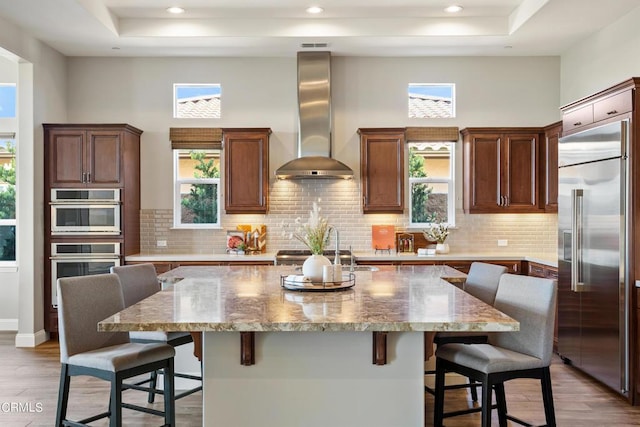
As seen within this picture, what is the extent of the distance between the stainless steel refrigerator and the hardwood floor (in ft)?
0.61

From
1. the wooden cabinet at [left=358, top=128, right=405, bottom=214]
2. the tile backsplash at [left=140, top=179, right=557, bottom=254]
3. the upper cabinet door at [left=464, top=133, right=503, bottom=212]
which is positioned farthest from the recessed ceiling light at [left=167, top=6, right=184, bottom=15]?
the upper cabinet door at [left=464, top=133, right=503, bottom=212]

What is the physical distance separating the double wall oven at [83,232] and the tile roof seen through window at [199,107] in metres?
1.44

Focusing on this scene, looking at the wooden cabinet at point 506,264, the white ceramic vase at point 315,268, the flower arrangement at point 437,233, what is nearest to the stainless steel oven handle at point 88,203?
the white ceramic vase at point 315,268

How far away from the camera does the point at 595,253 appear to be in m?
4.36

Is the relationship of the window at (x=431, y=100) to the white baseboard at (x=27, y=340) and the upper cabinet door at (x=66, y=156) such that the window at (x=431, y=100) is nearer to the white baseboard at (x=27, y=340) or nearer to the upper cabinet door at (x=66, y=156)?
the upper cabinet door at (x=66, y=156)

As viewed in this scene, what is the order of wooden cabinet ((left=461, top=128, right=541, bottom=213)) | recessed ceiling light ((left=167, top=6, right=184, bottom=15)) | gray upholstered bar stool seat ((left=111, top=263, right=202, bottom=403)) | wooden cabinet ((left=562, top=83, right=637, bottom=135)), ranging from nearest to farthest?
gray upholstered bar stool seat ((left=111, top=263, right=202, bottom=403)), wooden cabinet ((left=562, top=83, right=637, bottom=135)), recessed ceiling light ((left=167, top=6, right=184, bottom=15)), wooden cabinet ((left=461, top=128, right=541, bottom=213))

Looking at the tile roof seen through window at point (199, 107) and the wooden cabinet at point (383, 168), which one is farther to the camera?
the tile roof seen through window at point (199, 107)

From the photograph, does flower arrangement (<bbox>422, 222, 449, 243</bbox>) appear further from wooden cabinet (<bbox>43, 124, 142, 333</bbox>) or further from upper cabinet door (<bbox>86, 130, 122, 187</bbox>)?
upper cabinet door (<bbox>86, 130, 122, 187</bbox>)

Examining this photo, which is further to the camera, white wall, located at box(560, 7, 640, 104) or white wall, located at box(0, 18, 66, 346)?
A: white wall, located at box(0, 18, 66, 346)

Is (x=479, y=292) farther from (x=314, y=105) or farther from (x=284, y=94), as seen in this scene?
(x=284, y=94)

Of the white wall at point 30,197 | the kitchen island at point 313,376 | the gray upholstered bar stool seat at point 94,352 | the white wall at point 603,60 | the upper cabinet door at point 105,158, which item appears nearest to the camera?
the kitchen island at point 313,376

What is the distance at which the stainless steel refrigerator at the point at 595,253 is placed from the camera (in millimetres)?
4047

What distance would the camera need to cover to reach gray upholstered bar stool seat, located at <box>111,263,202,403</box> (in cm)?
359

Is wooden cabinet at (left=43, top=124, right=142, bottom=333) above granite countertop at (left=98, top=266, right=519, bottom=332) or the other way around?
above
